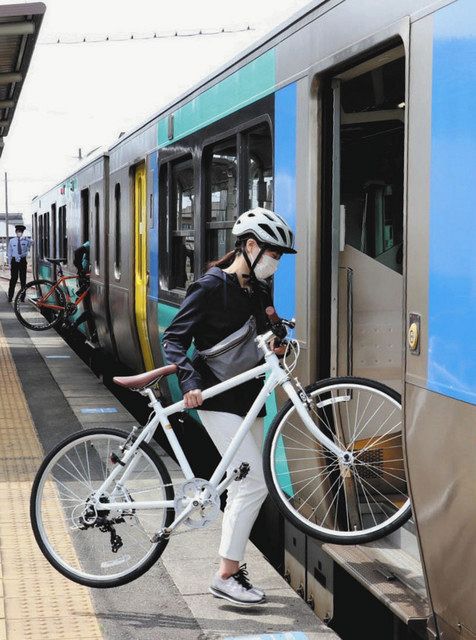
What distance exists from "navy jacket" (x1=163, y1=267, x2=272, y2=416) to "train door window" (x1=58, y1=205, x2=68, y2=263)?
45.0 feet

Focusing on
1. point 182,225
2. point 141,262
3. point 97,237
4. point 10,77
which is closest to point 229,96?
point 182,225

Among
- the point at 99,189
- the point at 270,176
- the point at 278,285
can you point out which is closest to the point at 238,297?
the point at 278,285

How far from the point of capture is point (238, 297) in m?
4.42

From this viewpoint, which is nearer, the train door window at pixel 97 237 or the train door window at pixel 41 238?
the train door window at pixel 97 237

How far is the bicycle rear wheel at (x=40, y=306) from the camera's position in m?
16.7

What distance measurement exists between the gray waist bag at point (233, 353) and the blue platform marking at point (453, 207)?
1179 millimetres

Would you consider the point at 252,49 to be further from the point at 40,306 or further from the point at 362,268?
the point at 40,306

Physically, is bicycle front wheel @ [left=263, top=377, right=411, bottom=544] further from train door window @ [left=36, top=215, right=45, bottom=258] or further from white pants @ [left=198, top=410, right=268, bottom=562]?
train door window @ [left=36, top=215, right=45, bottom=258]

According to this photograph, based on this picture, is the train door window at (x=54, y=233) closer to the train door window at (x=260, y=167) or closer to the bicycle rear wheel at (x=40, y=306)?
the bicycle rear wheel at (x=40, y=306)

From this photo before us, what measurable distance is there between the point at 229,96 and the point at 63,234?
13.0 metres

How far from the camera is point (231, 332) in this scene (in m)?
4.45

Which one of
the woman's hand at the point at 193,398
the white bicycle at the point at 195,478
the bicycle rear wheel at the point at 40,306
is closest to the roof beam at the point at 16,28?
the white bicycle at the point at 195,478

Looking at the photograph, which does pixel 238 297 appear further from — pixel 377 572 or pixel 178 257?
pixel 178 257

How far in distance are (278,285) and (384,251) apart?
0.63 m
